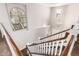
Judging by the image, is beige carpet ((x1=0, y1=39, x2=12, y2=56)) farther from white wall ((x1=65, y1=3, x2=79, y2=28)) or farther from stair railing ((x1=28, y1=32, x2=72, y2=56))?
white wall ((x1=65, y1=3, x2=79, y2=28))

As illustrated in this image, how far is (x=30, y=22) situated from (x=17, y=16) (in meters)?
0.13

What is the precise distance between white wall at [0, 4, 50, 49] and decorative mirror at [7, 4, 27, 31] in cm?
4

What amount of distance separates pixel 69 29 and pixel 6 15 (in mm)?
A: 570

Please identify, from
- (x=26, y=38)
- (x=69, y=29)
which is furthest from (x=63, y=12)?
(x=26, y=38)

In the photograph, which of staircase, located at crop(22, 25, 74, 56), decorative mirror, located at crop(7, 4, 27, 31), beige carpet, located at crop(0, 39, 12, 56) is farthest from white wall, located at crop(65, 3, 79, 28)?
beige carpet, located at crop(0, 39, 12, 56)

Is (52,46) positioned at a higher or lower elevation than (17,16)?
lower

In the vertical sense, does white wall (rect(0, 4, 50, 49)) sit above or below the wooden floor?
above

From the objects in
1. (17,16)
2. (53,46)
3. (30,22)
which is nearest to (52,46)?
(53,46)

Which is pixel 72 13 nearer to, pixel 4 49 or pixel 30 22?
pixel 30 22

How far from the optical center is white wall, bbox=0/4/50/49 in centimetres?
129

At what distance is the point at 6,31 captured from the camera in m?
1.30

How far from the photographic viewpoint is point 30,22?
1.31 meters

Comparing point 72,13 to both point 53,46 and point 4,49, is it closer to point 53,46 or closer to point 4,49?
point 53,46

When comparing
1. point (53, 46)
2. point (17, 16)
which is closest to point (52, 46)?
point (53, 46)
